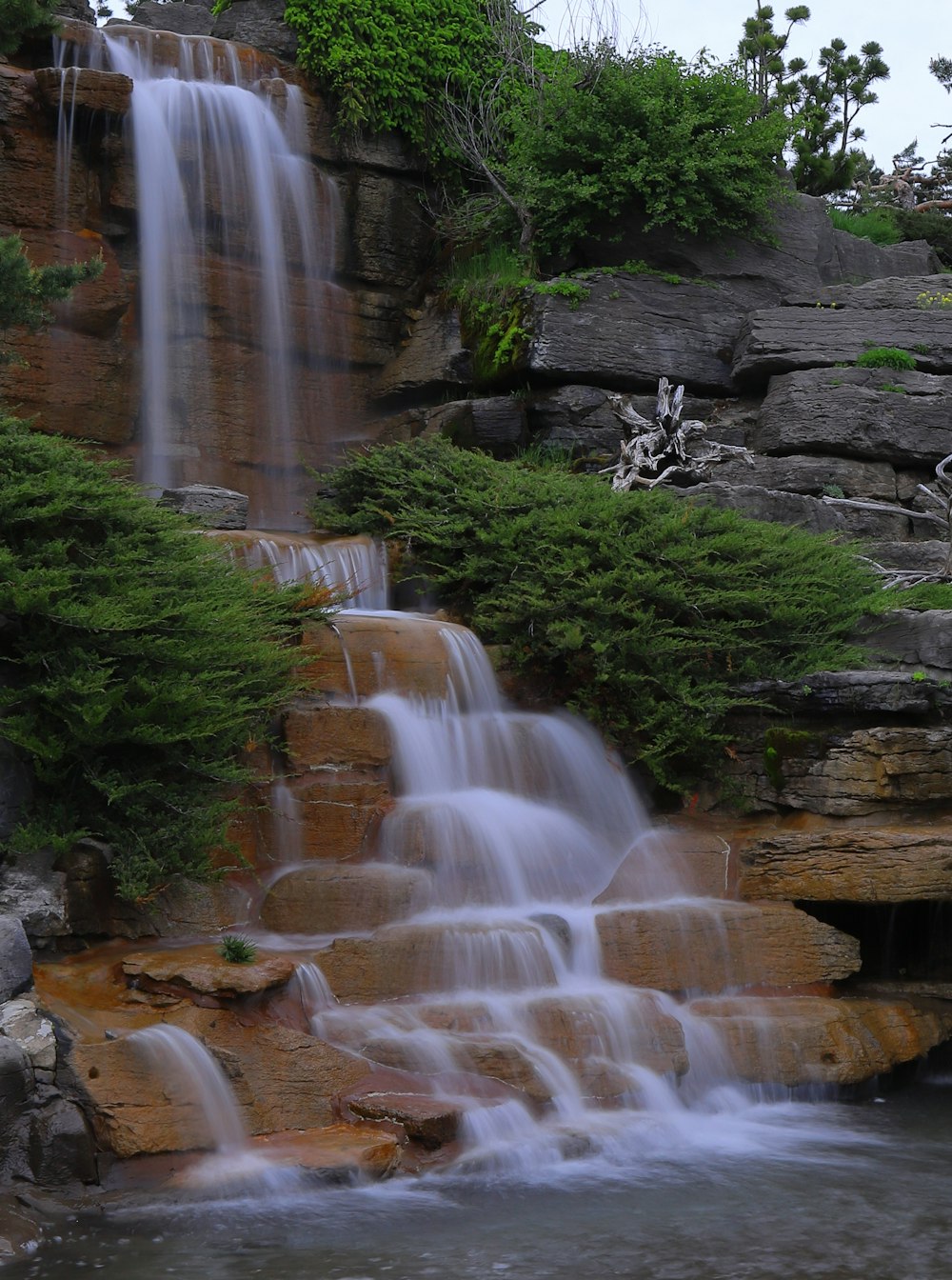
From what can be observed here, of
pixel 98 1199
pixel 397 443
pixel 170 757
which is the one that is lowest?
pixel 98 1199

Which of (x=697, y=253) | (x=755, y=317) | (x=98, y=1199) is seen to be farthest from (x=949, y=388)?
(x=98, y=1199)

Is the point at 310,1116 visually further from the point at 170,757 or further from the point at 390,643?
the point at 390,643

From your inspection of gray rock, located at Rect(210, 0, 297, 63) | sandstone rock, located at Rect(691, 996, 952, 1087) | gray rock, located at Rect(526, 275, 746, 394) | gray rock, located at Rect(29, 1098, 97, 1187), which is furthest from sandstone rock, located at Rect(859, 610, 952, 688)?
gray rock, located at Rect(210, 0, 297, 63)

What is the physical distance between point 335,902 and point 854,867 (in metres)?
3.42

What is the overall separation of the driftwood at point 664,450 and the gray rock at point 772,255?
2534mm

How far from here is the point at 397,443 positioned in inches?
530

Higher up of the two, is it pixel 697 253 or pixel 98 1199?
pixel 697 253

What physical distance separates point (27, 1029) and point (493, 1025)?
2544 millimetres

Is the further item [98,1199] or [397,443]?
[397,443]

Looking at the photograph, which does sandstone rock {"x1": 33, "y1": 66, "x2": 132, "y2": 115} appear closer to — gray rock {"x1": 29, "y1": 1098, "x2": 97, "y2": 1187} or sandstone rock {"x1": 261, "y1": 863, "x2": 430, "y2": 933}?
sandstone rock {"x1": 261, "y1": 863, "x2": 430, "y2": 933}

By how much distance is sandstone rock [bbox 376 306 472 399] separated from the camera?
662 inches

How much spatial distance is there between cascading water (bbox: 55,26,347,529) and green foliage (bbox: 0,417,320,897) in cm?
741

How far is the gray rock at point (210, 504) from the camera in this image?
490 inches

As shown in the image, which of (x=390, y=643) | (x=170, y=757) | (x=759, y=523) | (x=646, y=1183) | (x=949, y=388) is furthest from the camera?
(x=949, y=388)
